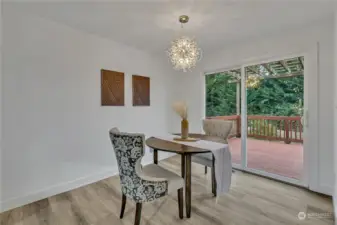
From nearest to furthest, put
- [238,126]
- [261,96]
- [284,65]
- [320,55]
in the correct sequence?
[320,55], [284,65], [261,96], [238,126]

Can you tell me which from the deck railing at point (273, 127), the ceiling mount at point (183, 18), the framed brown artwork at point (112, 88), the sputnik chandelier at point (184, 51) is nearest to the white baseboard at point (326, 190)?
the deck railing at point (273, 127)

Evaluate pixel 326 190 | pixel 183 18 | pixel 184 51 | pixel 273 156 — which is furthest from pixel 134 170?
pixel 273 156

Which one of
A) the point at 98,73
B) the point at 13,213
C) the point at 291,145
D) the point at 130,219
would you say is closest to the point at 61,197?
the point at 13,213

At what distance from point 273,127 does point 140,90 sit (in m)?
2.52

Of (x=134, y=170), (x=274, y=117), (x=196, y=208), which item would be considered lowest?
(x=196, y=208)

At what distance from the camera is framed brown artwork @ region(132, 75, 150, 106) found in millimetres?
3369

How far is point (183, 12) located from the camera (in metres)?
2.12

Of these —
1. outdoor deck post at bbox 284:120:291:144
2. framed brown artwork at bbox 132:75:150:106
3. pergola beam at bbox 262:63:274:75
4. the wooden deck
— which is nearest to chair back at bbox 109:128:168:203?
framed brown artwork at bbox 132:75:150:106

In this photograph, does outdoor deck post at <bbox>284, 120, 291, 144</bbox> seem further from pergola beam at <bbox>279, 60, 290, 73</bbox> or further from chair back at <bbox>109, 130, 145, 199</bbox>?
chair back at <bbox>109, 130, 145, 199</bbox>

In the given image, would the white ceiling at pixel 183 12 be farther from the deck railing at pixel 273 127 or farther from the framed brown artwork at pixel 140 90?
the deck railing at pixel 273 127

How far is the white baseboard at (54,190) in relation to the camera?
2.03m

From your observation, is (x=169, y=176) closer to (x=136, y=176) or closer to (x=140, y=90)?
(x=136, y=176)

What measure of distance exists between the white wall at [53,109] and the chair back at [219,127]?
4.86 feet

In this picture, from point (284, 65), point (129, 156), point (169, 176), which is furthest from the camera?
point (284, 65)
